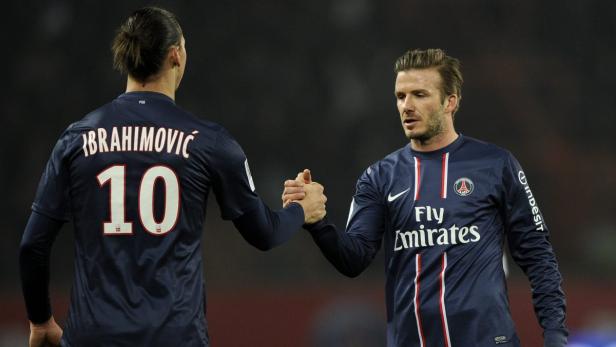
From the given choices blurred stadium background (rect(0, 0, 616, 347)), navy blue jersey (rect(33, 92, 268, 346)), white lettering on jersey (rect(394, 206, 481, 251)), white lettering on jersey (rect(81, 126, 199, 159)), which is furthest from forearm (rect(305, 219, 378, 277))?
blurred stadium background (rect(0, 0, 616, 347))

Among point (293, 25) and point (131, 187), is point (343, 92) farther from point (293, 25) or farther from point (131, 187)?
point (131, 187)

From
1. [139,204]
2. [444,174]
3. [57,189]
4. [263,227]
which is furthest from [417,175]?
[57,189]

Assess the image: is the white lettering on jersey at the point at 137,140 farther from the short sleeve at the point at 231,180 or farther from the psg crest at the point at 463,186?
the psg crest at the point at 463,186

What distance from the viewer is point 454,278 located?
3.91 meters

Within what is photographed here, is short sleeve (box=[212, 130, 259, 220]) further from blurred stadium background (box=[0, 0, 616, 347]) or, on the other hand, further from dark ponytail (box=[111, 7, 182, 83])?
blurred stadium background (box=[0, 0, 616, 347])

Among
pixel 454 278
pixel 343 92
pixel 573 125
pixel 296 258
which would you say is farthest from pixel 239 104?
pixel 454 278

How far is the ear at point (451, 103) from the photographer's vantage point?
429 cm

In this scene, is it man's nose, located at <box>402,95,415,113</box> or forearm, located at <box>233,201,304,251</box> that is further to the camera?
man's nose, located at <box>402,95,415,113</box>

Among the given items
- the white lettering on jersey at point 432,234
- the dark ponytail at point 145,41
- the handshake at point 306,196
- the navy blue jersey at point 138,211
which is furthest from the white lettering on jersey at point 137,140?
the white lettering on jersey at point 432,234

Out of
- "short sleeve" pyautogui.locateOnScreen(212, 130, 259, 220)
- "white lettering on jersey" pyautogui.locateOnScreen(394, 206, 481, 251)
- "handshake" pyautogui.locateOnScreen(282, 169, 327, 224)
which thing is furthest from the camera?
"white lettering on jersey" pyautogui.locateOnScreen(394, 206, 481, 251)

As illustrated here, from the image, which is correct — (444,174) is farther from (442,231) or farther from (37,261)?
(37,261)

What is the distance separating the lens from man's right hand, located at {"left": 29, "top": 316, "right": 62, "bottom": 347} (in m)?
3.29

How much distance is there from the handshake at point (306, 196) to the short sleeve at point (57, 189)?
929 mm

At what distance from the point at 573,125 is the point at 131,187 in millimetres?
9565
